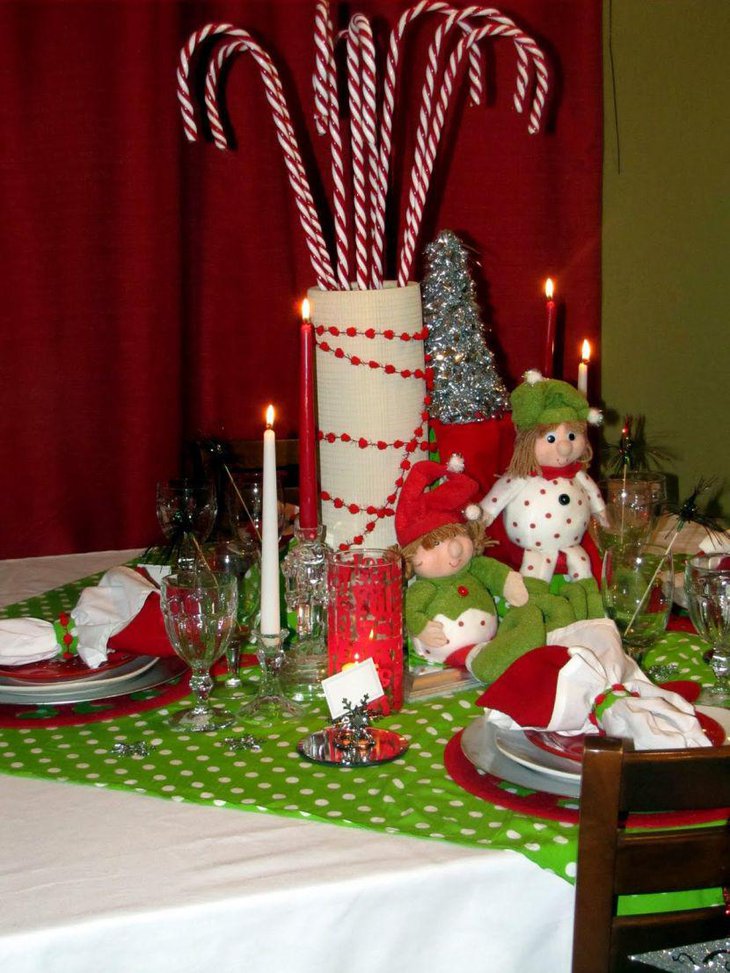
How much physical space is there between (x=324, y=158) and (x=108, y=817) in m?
1.72

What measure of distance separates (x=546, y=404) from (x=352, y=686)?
0.41m

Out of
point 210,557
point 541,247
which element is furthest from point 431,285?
point 541,247

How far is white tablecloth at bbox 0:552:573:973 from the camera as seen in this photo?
743mm

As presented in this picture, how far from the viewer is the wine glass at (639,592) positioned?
1.13 m

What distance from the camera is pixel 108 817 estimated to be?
86cm

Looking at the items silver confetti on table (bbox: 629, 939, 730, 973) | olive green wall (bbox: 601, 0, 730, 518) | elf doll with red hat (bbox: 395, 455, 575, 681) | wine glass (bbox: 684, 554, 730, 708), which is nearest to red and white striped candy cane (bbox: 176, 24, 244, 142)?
elf doll with red hat (bbox: 395, 455, 575, 681)

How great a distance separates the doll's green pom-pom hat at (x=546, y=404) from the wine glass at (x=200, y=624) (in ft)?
1.30

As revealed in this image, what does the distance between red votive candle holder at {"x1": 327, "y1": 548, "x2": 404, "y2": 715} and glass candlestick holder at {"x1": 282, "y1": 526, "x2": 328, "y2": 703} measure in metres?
0.08

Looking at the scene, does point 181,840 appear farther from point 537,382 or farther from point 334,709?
point 537,382

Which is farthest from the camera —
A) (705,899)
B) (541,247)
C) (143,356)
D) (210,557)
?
(541,247)

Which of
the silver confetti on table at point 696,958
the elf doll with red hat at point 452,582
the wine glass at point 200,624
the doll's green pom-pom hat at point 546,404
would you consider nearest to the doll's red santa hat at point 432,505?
the elf doll with red hat at point 452,582

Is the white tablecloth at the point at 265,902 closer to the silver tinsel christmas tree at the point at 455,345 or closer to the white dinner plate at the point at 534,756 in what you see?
the white dinner plate at the point at 534,756

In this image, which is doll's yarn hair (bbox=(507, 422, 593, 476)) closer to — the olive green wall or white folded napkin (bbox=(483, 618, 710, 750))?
white folded napkin (bbox=(483, 618, 710, 750))

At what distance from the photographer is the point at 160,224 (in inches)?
86.8
